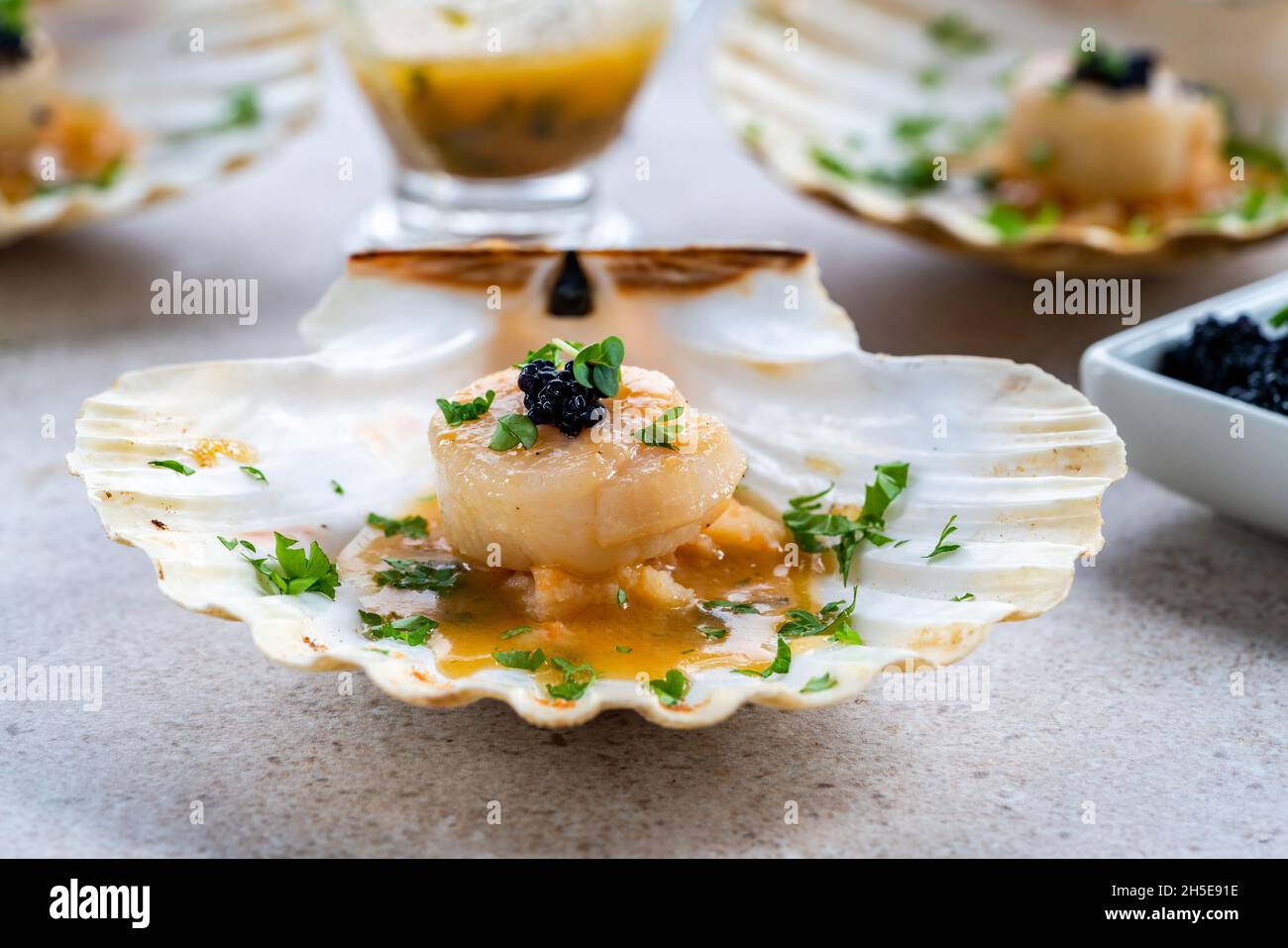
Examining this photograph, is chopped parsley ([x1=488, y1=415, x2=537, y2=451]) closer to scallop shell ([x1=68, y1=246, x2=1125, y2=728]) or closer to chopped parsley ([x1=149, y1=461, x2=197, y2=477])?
scallop shell ([x1=68, y1=246, x2=1125, y2=728])

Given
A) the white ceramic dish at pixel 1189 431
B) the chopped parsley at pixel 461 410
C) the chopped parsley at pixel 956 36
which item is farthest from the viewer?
the chopped parsley at pixel 956 36

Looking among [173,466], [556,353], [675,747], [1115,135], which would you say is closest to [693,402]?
[556,353]

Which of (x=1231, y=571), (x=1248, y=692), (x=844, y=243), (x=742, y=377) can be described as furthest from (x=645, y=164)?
(x=1248, y=692)

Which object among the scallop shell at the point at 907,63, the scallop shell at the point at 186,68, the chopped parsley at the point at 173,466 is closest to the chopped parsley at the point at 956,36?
the scallop shell at the point at 907,63

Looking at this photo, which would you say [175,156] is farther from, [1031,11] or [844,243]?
[1031,11]

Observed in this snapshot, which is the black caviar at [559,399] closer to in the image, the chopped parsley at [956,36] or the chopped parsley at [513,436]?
the chopped parsley at [513,436]

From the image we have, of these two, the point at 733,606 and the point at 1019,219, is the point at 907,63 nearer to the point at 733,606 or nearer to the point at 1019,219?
the point at 1019,219

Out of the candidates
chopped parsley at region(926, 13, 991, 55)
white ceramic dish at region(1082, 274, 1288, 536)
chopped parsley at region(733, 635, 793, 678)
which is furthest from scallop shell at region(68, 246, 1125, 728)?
chopped parsley at region(926, 13, 991, 55)
